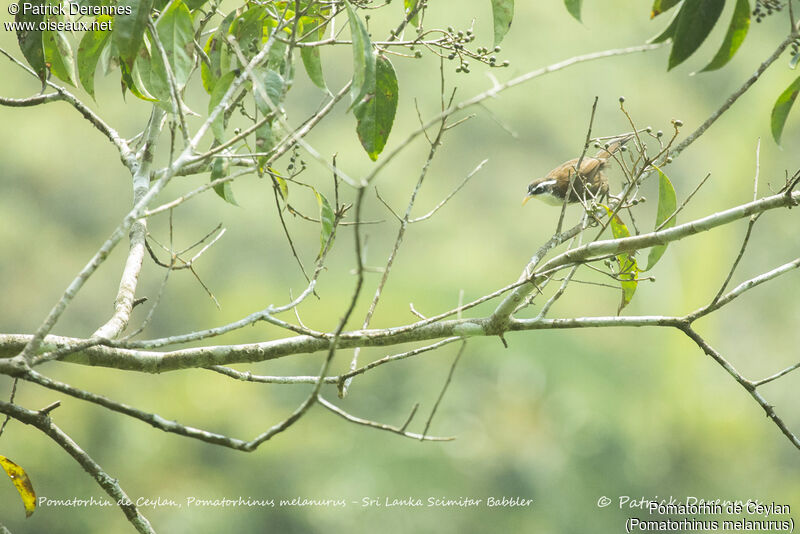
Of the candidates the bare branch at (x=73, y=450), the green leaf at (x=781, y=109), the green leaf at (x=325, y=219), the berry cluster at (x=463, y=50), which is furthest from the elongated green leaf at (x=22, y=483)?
the green leaf at (x=781, y=109)

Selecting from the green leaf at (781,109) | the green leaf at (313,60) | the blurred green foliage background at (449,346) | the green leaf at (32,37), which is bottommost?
the green leaf at (32,37)

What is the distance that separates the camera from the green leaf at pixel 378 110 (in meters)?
2.41

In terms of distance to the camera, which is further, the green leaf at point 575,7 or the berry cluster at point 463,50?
the berry cluster at point 463,50

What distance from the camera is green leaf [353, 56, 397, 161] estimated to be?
2.41m

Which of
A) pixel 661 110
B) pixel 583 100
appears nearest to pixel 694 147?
pixel 661 110

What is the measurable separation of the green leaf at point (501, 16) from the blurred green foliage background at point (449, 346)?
7.59 m

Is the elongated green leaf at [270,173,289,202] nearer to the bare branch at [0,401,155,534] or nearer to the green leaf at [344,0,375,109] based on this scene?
the green leaf at [344,0,375,109]

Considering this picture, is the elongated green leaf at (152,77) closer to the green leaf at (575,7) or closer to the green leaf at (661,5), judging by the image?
the green leaf at (575,7)

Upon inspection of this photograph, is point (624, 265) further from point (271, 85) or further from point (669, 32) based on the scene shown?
point (271, 85)

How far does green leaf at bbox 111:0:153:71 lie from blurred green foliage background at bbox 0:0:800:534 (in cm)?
773

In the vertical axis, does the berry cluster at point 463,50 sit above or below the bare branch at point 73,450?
above

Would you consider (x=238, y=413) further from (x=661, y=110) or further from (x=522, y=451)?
(x=661, y=110)

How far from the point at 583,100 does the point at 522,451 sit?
8.09 m

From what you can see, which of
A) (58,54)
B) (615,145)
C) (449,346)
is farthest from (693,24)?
(449,346)
